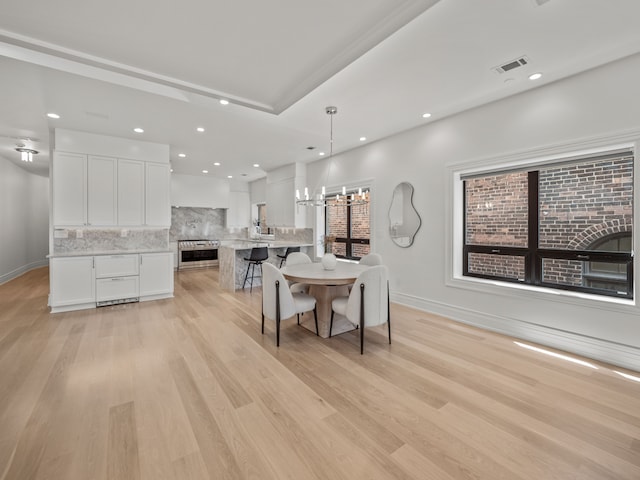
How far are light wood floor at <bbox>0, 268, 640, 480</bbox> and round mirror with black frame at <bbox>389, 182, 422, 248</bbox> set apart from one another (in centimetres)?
158

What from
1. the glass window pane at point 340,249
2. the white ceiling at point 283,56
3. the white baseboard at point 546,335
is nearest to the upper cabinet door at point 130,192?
the white ceiling at point 283,56

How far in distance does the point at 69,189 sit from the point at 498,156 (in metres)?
5.99

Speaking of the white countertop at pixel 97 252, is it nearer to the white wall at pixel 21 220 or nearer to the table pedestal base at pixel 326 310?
the table pedestal base at pixel 326 310

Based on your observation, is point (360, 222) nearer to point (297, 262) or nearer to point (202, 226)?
point (297, 262)

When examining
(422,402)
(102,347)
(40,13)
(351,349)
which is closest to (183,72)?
(40,13)

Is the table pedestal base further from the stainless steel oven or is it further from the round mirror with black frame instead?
the stainless steel oven

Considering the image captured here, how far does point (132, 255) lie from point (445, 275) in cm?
489

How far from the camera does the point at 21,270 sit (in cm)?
704

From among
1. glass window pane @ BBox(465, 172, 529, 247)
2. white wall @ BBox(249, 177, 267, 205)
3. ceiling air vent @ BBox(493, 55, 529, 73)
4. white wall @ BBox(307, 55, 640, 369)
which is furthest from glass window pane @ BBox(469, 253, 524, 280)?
white wall @ BBox(249, 177, 267, 205)

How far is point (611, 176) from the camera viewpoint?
2869 mm

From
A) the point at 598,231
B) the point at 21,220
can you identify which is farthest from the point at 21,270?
the point at 598,231

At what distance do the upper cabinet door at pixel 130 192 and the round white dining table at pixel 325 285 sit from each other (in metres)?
3.05

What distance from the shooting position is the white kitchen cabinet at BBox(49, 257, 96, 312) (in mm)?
4133

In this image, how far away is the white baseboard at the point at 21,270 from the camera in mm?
6111
